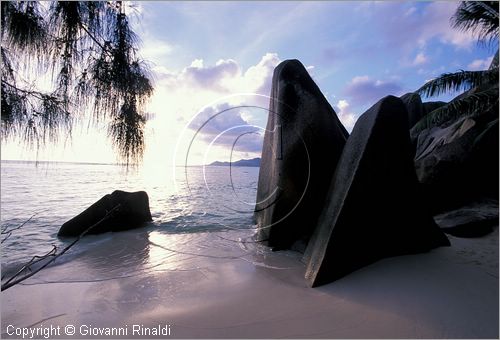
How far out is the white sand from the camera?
101 inches

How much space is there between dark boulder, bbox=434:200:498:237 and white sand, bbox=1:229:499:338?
121 cm

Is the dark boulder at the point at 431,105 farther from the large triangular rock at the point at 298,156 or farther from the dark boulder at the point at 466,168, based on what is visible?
the large triangular rock at the point at 298,156

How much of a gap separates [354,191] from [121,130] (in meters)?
2.70

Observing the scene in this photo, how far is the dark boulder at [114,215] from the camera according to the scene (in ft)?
22.0

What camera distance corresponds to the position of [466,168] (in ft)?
24.0

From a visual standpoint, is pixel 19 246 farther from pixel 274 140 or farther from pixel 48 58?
pixel 274 140

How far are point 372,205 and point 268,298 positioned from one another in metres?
1.74

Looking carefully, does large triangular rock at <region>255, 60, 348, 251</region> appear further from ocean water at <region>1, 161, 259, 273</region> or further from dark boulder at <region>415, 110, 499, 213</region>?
dark boulder at <region>415, 110, 499, 213</region>

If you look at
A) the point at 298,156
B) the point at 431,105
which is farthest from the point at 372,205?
the point at 431,105

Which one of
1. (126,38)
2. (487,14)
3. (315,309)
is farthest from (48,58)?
(487,14)

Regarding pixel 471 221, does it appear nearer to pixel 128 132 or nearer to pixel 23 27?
pixel 128 132

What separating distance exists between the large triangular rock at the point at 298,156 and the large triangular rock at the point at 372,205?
543 millimetres

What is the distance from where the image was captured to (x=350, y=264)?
349 cm

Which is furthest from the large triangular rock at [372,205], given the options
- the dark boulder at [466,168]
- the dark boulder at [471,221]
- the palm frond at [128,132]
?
the dark boulder at [466,168]
